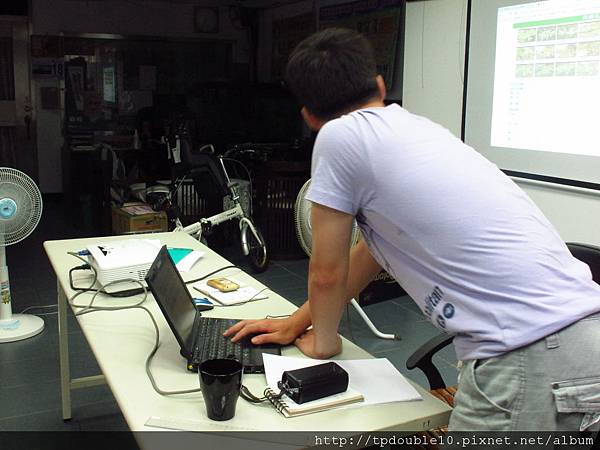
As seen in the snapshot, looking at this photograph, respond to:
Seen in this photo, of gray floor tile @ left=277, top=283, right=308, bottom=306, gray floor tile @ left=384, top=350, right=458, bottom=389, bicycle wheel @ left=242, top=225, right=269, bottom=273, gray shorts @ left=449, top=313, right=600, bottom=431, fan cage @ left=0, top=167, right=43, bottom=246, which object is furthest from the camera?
bicycle wheel @ left=242, top=225, right=269, bottom=273

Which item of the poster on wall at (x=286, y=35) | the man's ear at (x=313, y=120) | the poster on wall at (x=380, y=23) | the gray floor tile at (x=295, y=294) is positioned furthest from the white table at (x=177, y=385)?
the poster on wall at (x=286, y=35)

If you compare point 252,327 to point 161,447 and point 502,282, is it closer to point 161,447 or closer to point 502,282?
point 161,447

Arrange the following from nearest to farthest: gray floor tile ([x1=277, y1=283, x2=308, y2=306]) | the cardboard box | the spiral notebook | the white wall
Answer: the spiral notebook, the white wall, gray floor tile ([x1=277, y1=283, x2=308, y2=306]), the cardboard box

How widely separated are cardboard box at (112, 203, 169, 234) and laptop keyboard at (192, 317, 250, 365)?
361 centimetres

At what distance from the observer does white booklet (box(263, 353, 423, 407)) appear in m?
1.24

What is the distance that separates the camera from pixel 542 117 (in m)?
3.08

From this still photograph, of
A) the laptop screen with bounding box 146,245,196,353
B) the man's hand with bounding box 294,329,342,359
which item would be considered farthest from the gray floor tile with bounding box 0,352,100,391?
the man's hand with bounding box 294,329,342,359

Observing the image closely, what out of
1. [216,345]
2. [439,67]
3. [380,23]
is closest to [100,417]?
[216,345]

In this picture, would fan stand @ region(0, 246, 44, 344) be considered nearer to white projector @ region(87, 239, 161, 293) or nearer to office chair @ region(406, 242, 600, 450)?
white projector @ region(87, 239, 161, 293)

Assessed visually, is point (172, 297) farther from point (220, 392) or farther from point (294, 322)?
point (220, 392)

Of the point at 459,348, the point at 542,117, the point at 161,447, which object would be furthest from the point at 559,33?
the point at 161,447

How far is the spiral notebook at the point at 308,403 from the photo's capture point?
3.79 ft

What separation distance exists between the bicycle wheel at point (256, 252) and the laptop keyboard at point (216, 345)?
2913 millimetres

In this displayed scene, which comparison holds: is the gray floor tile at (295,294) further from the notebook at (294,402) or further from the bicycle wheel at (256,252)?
the notebook at (294,402)
